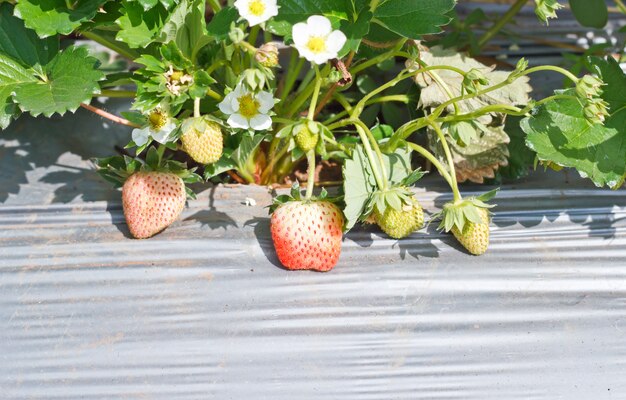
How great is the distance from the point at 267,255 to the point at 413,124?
11.7 inches

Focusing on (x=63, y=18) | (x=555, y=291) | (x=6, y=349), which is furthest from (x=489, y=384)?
(x=63, y=18)

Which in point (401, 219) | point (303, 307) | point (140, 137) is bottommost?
point (303, 307)

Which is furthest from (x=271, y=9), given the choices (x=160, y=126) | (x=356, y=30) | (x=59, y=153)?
(x=59, y=153)

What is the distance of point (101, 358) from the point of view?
40.7 inches

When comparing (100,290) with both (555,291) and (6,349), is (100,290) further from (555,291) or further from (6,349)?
(555,291)

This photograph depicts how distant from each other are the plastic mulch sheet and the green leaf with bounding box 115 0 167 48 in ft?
0.97

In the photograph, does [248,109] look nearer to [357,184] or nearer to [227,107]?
[227,107]

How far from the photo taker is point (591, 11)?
148 cm

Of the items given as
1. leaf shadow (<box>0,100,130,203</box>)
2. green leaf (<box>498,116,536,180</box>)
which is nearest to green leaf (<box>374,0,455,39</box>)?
green leaf (<box>498,116,536,180</box>)

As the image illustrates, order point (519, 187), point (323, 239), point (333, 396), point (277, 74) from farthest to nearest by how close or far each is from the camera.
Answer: point (277, 74)
point (519, 187)
point (323, 239)
point (333, 396)

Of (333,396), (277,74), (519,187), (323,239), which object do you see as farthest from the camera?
(277,74)

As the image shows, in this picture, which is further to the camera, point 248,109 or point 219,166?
point 219,166

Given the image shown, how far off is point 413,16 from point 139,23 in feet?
1.29

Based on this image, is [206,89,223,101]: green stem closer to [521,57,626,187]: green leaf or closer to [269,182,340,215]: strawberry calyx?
[269,182,340,215]: strawberry calyx
